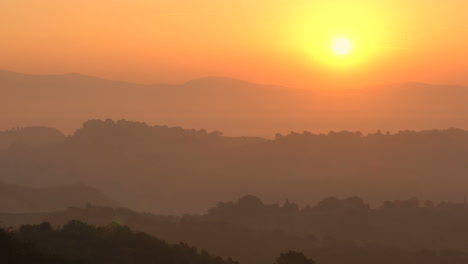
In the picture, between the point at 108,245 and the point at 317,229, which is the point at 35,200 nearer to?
the point at 317,229

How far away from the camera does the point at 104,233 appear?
2213 inches

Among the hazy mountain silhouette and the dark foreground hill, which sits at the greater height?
the hazy mountain silhouette

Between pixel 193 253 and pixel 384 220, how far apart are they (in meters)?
84.9

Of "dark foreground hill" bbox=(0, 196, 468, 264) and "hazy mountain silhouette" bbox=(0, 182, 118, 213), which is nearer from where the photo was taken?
"dark foreground hill" bbox=(0, 196, 468, 264)

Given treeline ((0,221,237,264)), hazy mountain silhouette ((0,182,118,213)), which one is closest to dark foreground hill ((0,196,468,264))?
treeline ((0,221,237,264))

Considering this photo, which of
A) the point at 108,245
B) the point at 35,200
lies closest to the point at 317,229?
the point at 35,200

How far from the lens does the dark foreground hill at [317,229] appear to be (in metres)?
98.2

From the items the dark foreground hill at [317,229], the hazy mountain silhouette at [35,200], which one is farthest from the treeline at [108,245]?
the hazy mountain silhouette at [35,200]

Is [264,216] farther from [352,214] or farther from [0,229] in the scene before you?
[0,229]

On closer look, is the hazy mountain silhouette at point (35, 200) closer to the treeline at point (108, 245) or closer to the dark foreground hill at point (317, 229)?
the dark foreground hill at point (317, 229)

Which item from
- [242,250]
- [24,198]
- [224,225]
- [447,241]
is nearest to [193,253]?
[242,250]

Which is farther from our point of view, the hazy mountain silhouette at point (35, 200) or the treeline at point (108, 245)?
the hazy mountain silhouette at point (35, 200)

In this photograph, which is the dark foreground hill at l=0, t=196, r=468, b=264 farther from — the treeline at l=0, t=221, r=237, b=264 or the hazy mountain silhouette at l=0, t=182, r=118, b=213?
the hazy mountain silhouette at l=0, t=182, r=118, b=213

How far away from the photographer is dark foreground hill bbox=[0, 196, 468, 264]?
322 feet
